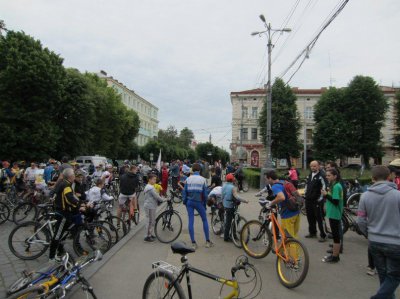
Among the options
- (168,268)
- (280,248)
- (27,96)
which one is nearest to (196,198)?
(280,248)

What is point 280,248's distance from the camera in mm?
5543

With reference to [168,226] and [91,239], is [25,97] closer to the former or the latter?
[168,226]

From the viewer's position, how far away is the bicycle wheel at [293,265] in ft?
16.7

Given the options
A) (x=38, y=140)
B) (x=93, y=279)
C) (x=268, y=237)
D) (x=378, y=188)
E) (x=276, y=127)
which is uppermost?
(x=276, y=127)

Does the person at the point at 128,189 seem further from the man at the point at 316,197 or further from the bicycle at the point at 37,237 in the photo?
the man at the point at 316,197

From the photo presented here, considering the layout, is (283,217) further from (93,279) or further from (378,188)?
(93,279)

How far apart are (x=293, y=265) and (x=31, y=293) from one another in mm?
3563

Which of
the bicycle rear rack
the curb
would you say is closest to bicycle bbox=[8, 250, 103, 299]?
the bicycle rear rack

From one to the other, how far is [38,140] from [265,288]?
70.1 ft

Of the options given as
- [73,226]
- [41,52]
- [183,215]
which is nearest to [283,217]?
[73,226]

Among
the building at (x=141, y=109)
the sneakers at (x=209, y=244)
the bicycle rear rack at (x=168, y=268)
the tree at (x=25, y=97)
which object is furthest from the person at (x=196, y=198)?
the building at (x=141, y=109)

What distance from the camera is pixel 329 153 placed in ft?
136

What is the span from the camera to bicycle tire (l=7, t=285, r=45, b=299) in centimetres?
361

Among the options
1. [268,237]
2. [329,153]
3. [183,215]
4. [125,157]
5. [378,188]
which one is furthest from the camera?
[125,157]
